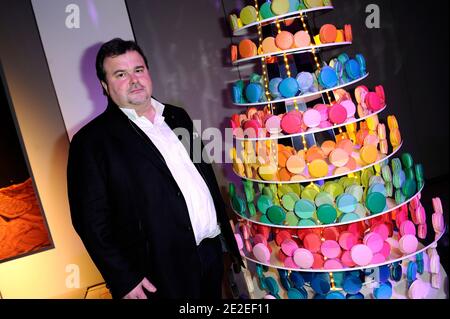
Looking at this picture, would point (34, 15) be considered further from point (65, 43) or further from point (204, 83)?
point (204, 83)

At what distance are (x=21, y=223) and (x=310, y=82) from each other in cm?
291

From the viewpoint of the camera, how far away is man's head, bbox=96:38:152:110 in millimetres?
2209

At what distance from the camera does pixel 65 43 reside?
3.67m

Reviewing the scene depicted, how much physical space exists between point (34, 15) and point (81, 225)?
233 centimetres

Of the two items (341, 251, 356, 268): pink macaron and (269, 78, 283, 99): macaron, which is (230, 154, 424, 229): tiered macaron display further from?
(269, 78, 283, 99): macaron

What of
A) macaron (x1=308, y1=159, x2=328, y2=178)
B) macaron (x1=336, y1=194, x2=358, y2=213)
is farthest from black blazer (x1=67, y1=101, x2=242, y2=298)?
macaron (x1=336, y1=194, x2=358, y2=213)

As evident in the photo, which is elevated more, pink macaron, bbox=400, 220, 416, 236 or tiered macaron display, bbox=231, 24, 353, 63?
tiered macaron display, bbox=231, 24, 353, 63

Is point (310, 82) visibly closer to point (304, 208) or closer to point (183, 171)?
point (304, 208)

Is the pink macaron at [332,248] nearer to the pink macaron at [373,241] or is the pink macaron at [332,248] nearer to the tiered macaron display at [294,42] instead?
the pink macaron at [373,241]

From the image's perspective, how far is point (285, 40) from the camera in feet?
8.56

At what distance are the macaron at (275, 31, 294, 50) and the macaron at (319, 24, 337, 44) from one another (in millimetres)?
221

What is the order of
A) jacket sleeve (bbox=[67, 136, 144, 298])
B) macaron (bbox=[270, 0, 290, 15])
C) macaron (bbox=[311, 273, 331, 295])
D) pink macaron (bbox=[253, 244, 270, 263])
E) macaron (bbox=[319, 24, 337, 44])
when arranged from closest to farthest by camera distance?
jacket sleeve (bbox=[67, 136, 144, 298]) → macaron (bbox=[270, 0, 290, 15]) → macaron (bbox=[319, 24, 337, 44]) → macaron (bbox=[311, 273, 331, 295]) → pink macaron (bbox=[253, 244, 270, 263])
